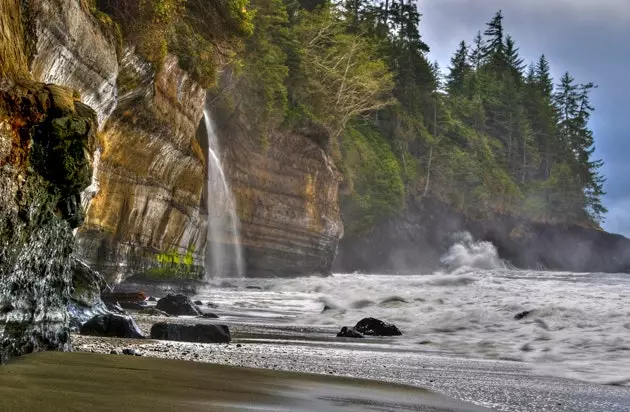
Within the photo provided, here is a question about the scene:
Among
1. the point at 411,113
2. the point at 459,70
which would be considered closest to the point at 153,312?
the point at 411,113

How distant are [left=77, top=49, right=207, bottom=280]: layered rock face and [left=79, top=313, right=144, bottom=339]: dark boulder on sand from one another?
20.2 feet

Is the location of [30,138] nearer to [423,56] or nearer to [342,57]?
[342,57]

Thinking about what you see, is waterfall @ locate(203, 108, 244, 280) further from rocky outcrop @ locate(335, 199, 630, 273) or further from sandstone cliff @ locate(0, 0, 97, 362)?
sandstone cliff @ locate(0, 0, 97, 362)

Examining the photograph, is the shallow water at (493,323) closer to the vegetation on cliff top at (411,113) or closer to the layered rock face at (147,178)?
the layered rock face at (147,178)

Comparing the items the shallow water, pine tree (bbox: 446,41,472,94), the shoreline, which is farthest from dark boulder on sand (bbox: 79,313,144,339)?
pine tree (bbox: 446,41,472,94)

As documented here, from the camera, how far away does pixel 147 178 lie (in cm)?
1609

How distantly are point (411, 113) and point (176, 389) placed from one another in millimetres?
49702

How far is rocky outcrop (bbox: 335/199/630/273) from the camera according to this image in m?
44.4

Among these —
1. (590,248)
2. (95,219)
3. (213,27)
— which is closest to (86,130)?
(95,219)

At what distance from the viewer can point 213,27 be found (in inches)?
666

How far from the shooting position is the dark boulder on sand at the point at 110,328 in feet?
20.6

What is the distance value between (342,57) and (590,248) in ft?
140

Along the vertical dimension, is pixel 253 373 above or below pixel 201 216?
below

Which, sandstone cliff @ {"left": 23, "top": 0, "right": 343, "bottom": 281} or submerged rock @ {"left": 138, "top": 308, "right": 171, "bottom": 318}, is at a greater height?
sandstone cliff @ {"left": 23, "top": 0, "right": 343, "bottom": 281}
